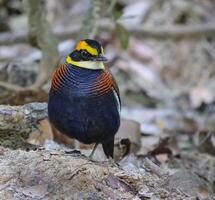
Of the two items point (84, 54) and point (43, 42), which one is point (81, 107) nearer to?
point (84, 54)

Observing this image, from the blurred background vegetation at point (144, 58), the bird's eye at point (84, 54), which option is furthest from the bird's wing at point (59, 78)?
the blurred background vegetation at point (144, 58)

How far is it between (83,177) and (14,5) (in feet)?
26.2

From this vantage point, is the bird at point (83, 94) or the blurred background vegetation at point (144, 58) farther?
the blurred background vegetation at point (144, 58)

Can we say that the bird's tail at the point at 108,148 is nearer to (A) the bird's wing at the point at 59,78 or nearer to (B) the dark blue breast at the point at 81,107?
(B) the dark blue breast at the point at 81,107

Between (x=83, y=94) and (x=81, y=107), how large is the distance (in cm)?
9

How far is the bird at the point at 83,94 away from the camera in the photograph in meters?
4.83

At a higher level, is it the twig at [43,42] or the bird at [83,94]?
the bird at [83,94]

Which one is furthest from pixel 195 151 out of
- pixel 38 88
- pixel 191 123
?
pixel 38 88

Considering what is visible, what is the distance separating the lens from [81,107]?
4.84 m

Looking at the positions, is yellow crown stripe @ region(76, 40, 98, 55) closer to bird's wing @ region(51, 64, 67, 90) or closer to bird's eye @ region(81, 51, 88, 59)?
bird's eye @ region(81, 51, 88, 59)

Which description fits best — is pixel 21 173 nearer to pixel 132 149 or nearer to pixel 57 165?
pixel 57 165

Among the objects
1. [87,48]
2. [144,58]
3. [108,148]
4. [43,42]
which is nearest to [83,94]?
[87,48]

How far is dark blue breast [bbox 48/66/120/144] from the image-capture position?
4.82 m

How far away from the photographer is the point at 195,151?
7727 mm
